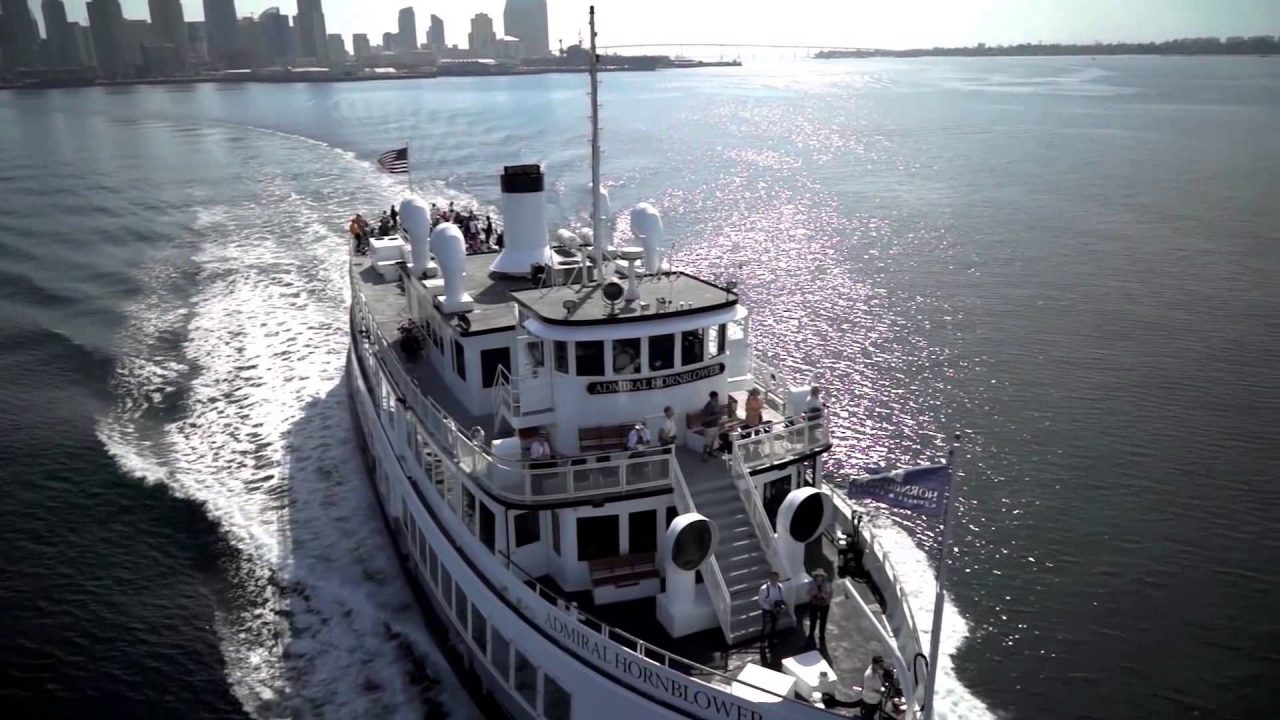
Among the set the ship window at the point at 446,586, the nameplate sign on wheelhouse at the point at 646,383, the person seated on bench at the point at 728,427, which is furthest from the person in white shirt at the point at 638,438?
the ship window at the point at 446,586

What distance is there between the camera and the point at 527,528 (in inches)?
749

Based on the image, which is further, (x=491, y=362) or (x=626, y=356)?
(x=491, y=362)

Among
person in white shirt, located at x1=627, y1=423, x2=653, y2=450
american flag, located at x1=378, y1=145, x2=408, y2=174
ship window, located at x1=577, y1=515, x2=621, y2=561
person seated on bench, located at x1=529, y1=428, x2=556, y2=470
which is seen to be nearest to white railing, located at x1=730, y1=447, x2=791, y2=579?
person in white shirt, located at x1=627, y1=423, x2=653, y2=450

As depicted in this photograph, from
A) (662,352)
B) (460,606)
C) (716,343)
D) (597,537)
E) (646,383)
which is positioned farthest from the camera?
(716,343)

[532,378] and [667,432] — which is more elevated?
[532,378]

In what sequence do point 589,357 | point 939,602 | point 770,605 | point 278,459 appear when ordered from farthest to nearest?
1. point 278,459
2. point 589,357
3. point 770,605
4. point 939,602

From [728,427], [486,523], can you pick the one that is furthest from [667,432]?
[486,523]

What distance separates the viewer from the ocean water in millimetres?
23500

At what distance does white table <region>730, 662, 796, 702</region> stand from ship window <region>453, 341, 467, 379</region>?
11785 mm

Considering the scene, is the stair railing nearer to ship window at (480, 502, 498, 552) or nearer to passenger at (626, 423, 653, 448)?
passenger at (626, 423, 653, 448)

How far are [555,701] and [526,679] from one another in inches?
42.5

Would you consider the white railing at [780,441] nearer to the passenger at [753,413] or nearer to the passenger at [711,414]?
the passenger at [753,413]

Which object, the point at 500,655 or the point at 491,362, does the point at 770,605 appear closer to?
the point at 500,655

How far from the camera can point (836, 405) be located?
36969mm
